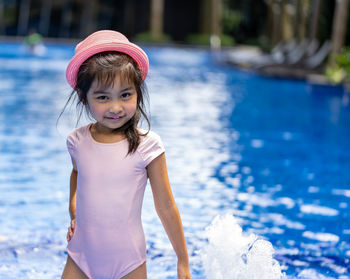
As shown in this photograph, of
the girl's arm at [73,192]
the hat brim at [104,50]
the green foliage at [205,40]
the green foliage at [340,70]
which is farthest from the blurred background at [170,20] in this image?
the hat brim at [104,50]

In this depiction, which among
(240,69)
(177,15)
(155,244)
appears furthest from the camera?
(177,15)

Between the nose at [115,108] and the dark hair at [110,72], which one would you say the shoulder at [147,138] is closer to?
the dark hair at [110,72]

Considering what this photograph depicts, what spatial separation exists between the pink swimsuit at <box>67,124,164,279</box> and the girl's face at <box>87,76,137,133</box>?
0.08 metres

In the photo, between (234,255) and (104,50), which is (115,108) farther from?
(234,255)

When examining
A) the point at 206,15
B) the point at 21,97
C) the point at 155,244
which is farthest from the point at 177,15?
the point at 155,244

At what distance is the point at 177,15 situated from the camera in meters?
42.3

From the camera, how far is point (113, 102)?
1.86 m

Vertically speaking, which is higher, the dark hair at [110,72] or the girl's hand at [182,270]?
the dark hair at [110,72]

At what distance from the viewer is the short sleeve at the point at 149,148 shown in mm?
1866

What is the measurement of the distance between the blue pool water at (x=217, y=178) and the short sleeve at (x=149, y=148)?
0.77 meters

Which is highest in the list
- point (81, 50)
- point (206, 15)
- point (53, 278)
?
point (206, 15)

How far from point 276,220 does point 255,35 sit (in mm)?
38838

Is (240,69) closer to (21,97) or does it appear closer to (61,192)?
(21,97)

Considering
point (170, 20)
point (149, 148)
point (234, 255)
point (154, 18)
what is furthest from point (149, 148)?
point (170, 20)
